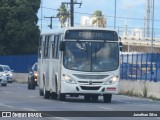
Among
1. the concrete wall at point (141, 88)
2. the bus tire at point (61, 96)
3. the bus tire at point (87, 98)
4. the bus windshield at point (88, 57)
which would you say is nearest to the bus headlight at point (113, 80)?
the bus windshield at point (88, 57)

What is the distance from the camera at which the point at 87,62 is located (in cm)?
3609

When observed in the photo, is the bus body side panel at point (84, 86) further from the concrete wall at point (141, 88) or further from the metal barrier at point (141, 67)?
the metal barrier at point (141, 67)

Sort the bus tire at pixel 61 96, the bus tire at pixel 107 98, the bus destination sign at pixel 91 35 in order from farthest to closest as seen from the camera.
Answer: the bus tire at pixel 107 98, the bus tire at pixel 61 96, the bus destination sign at pixel 91 35

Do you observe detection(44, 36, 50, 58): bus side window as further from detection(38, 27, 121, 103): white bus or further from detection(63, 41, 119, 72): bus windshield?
detection(63, 41, 119, 72): bus windshield

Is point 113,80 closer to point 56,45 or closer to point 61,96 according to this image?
point 61,96

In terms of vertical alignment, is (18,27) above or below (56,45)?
below

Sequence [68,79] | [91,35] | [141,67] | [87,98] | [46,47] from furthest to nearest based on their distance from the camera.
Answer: [141,67]
[46,47]
[87,98]
[91,35]
[68,79]

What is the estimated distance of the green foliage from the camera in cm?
9188

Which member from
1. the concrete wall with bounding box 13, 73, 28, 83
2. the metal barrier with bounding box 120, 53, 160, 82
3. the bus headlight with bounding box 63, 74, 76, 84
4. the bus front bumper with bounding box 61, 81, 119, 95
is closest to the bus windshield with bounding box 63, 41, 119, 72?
the bus headlight with bounding box 63, 74, 76, 84

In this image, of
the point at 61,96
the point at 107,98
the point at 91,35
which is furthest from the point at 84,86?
the point at 91,35

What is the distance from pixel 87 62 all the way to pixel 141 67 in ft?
45.9

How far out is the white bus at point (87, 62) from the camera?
35.8 metres

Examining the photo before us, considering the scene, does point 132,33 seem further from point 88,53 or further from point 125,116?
point 125,116

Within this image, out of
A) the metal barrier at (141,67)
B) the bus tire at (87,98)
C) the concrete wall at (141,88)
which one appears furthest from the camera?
the metal barrier at (141,67)
